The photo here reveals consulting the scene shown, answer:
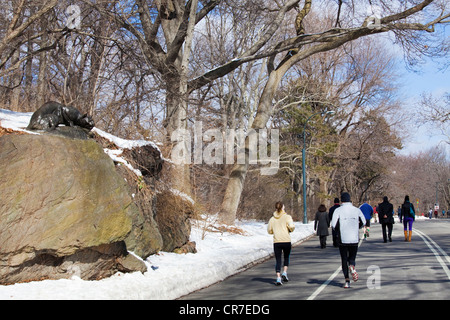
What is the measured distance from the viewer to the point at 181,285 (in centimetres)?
959

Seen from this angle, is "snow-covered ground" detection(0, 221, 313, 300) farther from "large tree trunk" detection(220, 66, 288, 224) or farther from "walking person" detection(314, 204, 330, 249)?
"large tree trunk" detection(220, 66, 288, 224)

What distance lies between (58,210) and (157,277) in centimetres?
243

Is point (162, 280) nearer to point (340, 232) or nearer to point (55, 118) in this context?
point (340, 232)

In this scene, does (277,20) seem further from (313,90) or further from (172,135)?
(313,90)

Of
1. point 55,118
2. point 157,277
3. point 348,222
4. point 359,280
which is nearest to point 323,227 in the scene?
point 359,280

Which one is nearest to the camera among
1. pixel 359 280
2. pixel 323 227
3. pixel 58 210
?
pixel 58 210

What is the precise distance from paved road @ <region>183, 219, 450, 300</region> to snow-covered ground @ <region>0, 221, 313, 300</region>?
0.34 meters

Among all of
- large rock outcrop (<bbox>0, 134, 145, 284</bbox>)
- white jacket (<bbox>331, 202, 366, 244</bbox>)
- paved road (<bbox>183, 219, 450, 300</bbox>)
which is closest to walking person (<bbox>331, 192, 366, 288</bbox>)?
white jacket (<bbox>331, 202, 366, 244</bbox>)

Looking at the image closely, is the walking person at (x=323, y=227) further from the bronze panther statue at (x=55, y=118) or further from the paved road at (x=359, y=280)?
the bronze panther statue at (x=55, y=118)

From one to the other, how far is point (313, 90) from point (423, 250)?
26569 millimetres

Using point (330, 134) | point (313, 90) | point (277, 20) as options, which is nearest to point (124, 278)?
point (277, 20)

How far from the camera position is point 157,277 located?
9.61 metres

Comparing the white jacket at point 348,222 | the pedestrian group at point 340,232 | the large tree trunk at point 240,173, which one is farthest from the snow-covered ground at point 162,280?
the large tree trunk at point 240,173

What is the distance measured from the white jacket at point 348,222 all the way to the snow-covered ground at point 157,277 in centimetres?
308
